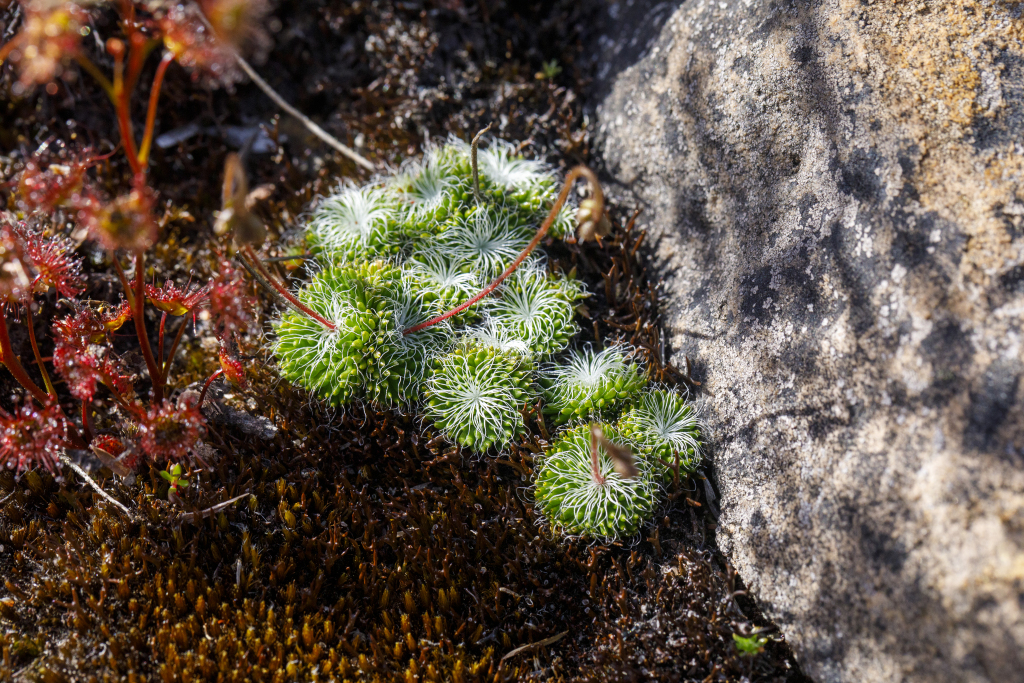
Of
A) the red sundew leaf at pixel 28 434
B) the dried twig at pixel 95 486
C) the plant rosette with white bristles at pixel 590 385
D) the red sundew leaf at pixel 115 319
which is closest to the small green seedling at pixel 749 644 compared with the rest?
the plant rosette with white bristles at pixel 590 385

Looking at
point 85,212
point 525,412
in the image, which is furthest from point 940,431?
point 85,212

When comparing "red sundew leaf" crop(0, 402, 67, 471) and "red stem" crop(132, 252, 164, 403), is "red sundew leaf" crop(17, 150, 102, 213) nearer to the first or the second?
"red stem" crop(132, 252, 164, 403)

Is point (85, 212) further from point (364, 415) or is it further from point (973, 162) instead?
point (973, 162)

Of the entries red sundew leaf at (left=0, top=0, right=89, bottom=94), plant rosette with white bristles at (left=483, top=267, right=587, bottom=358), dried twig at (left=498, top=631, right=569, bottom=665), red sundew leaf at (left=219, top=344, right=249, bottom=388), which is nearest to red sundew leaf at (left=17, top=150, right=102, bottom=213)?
red sundew leaf at (left=0, top=0, right=89, bottom=94)

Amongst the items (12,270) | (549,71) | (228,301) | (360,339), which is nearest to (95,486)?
(12,270)

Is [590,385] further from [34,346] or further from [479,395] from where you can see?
[34,346]

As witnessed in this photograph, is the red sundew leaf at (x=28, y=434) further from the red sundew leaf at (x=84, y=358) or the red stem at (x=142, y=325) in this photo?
the red stem at (x=142, y=325)
